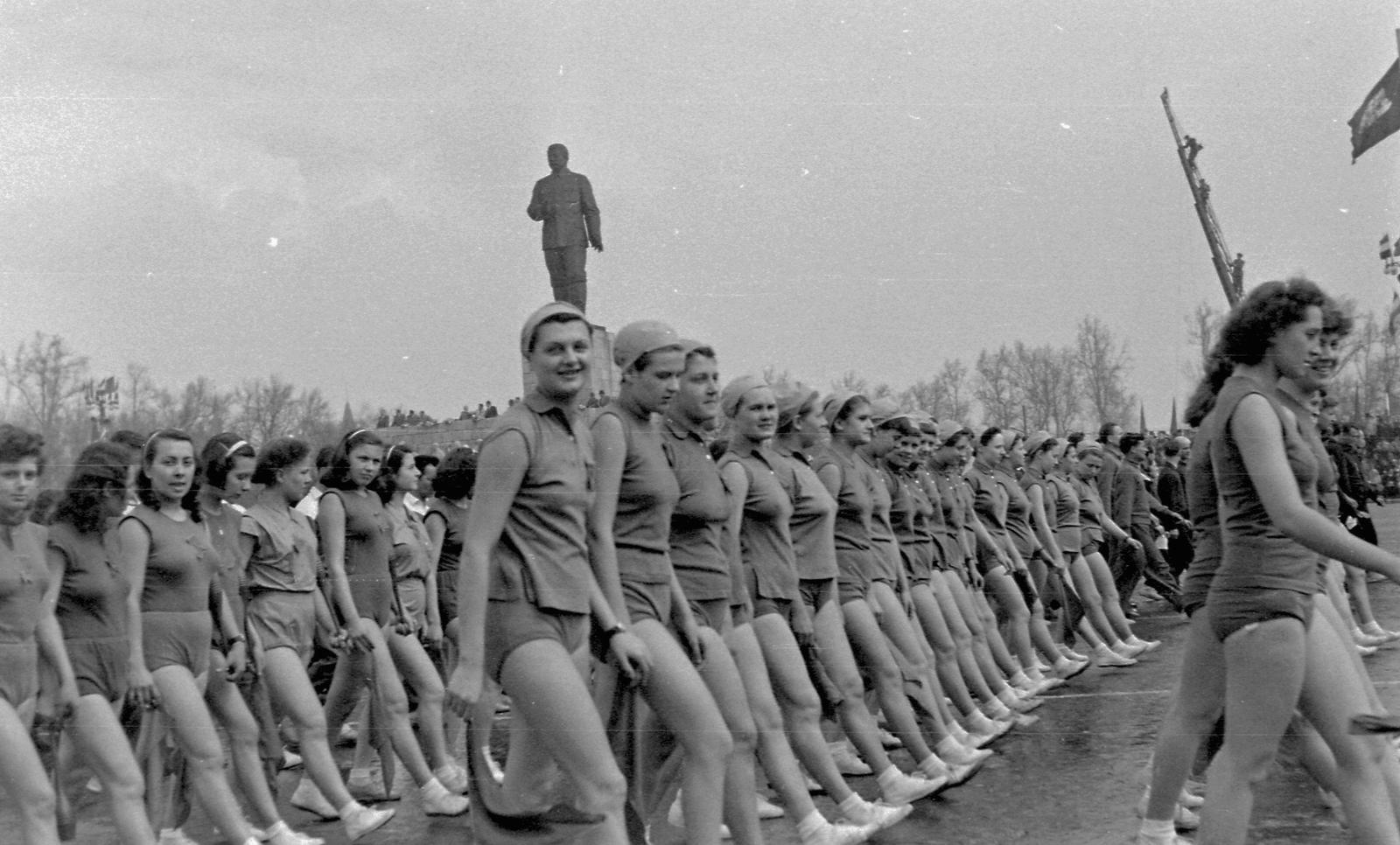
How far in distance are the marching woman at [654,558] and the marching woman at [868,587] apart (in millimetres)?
2006

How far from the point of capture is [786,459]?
22.1 ft

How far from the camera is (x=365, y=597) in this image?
7.32 m

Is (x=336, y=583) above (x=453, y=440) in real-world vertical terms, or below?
below

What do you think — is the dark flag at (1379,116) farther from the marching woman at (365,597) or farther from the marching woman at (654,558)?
the marching woman at (654,558)

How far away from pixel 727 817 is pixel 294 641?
8.85ft

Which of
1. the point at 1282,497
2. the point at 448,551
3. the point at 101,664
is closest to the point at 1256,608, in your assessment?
the point at 1282,497

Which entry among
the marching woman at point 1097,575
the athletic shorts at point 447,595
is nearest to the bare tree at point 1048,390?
the marching woman at point 1097,575

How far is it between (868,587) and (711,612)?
6.45 feet

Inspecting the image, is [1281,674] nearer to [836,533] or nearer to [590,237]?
[836,533]

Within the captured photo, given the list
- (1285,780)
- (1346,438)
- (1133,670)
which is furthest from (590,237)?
(1346,438)

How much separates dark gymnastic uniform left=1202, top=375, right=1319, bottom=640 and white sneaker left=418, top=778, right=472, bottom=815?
394cm

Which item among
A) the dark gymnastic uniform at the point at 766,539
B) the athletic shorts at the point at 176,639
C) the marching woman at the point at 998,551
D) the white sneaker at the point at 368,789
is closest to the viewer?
the athletic shorts at the point at 176,639

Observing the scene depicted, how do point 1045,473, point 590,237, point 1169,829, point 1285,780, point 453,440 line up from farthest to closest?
point 1045,473, point 590,237, point 453,440, point 1285,780, point 1169,829

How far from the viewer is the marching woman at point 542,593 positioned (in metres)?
4.05
